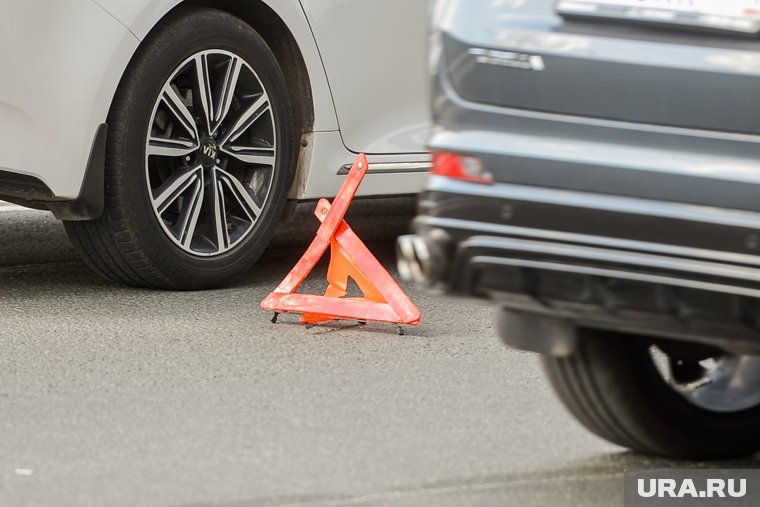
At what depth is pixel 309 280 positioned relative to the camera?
6520mm

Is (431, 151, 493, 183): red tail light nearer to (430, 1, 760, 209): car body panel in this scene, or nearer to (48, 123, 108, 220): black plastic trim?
(430, 1, 760, 209): car body panel

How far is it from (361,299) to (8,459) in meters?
1.91

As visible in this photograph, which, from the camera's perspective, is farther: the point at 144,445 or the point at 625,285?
the point at 144,445

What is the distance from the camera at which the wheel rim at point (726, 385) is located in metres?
3.87

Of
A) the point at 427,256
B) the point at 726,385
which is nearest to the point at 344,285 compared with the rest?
the point at 726,385

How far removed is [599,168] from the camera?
10.4ft

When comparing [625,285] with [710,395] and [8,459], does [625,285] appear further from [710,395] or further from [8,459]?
[8,459]

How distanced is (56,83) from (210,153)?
0.77m

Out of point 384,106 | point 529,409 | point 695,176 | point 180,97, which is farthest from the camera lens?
point 384,106

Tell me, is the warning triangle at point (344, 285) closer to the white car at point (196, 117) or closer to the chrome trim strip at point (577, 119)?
the white car at point (196, 117)

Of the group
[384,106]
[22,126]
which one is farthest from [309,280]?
[22,126]

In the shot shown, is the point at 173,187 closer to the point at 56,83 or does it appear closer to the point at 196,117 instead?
the point at 196,117

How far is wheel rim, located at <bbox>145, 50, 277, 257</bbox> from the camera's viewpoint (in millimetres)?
5938

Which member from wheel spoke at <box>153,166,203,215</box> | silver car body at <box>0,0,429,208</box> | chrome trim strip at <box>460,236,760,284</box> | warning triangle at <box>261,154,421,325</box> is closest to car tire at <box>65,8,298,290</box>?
wheel spoke at <box>153,166,203,215</box>
